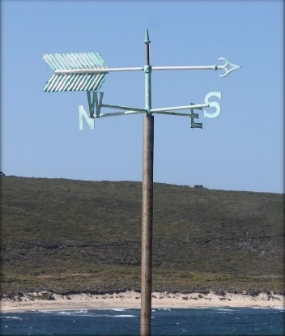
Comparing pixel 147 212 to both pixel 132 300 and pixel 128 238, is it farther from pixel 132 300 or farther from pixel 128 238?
pixel 128 238

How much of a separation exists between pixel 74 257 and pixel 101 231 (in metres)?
8.83

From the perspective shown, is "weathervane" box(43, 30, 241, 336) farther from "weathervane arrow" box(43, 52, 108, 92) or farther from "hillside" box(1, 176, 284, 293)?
"hillside" box(1, 176, 284, 293)

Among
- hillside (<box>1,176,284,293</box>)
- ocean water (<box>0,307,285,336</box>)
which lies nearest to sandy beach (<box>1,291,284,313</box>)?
hillside (<box>1,176,284,293</box>)

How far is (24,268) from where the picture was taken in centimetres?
7550

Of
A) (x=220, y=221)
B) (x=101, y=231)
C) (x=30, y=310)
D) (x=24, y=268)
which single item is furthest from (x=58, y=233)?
(x=30, y=310)

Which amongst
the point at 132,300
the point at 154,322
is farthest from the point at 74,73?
the point at 132,300

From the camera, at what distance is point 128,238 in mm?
85312

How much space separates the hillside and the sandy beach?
65 centimetres

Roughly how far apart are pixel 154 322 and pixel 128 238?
105ft

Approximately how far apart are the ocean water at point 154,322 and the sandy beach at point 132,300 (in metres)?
1.53

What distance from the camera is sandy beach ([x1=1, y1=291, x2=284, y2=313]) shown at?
62188 millimetres

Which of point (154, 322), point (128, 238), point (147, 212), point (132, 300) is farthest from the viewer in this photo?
point (128, 238)

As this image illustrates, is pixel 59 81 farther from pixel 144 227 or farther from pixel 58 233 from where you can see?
pixel 58 233

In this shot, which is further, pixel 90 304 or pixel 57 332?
pixel 90 304
